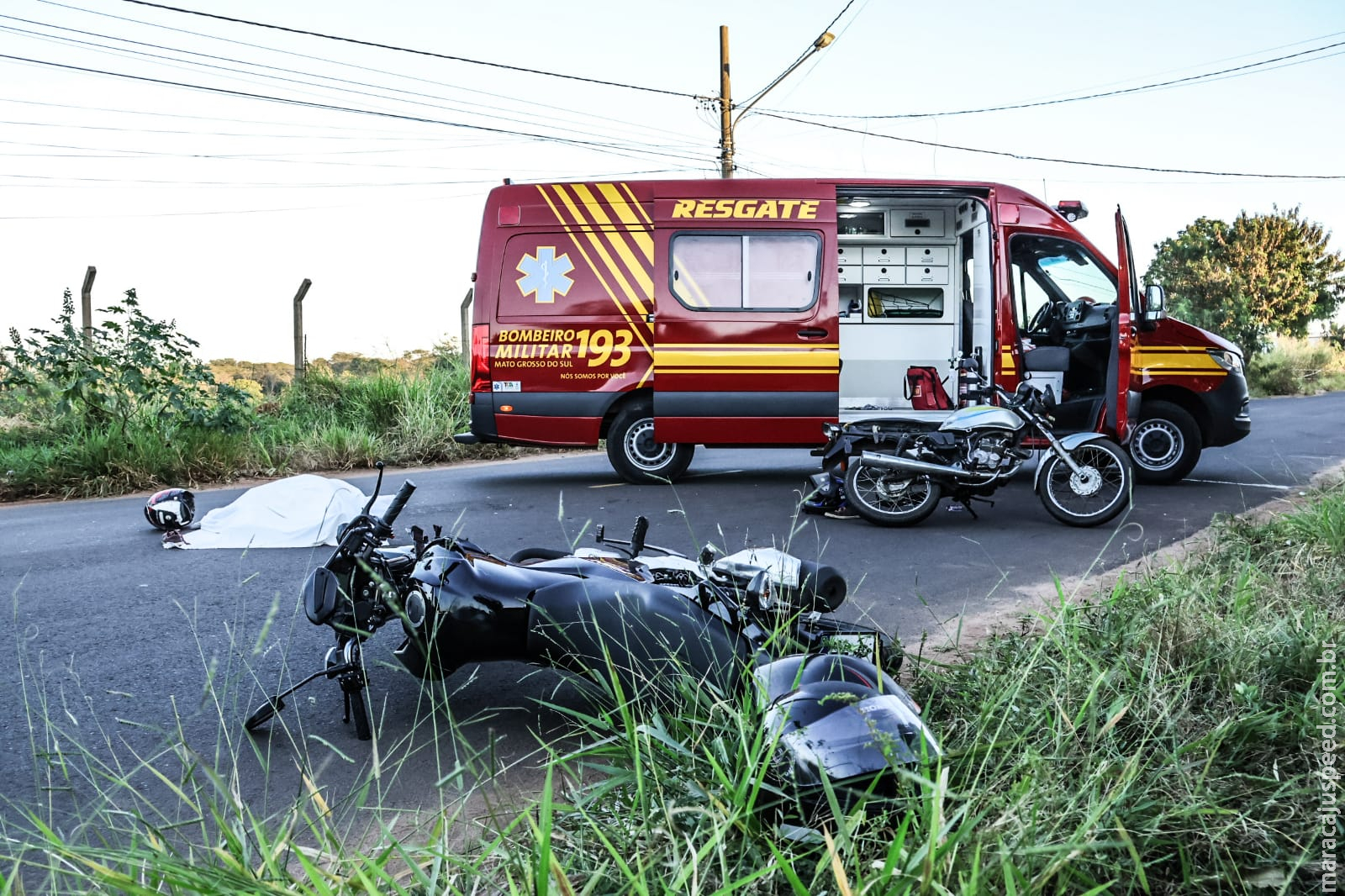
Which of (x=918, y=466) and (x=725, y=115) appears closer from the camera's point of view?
(x=918, y=466)

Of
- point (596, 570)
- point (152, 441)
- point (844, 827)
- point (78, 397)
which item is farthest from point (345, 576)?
point (78, 397)

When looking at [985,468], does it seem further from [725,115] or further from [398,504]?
[725,115]

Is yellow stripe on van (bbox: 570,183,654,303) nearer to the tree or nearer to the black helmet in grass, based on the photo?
the black helmet in grass

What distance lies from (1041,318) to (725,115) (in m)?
15.8

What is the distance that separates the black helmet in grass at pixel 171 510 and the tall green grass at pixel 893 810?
3.82 metres

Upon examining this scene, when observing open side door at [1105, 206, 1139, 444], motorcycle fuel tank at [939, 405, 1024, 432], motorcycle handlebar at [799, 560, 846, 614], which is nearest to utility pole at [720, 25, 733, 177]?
open side door at [1105, 206, 1139, 444]

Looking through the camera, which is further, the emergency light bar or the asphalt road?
the emergency light bar

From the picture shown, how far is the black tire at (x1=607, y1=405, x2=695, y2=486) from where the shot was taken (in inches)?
343

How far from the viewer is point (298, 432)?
10953mm

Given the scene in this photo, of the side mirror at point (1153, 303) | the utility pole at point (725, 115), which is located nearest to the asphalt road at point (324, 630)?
the side mirror at point (1153, 303)

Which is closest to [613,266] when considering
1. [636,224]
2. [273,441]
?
[636,224]

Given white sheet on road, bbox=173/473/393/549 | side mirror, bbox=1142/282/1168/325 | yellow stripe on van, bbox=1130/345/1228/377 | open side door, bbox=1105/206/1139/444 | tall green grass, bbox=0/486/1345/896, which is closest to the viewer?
tall green grass, bbox=0/486/1345/896

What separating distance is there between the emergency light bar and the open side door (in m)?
1.47

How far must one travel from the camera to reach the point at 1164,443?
8.48 m
